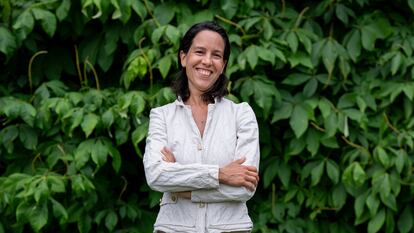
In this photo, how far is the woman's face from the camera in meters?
2.96

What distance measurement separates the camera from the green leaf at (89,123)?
4.11 metres

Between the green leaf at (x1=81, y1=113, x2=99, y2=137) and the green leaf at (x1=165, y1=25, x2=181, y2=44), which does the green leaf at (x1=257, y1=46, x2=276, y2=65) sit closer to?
the green leaf at (x1=165, y1=25, x2=181, y2=44)

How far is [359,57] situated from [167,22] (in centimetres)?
108

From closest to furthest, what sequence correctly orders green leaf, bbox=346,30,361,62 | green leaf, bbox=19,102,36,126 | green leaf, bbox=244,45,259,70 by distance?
green leaf, bbox=244,45,259,70 < green leaf, bbox=19,102,36,126 < green leaf, bbox=346,30,361,62

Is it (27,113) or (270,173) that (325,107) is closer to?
(270,173)

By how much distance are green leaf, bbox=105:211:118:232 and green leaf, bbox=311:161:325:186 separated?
103 centimetres

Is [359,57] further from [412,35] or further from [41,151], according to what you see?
[41,151]

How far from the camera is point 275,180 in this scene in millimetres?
4609

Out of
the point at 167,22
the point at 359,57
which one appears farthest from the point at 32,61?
the point at 359,57

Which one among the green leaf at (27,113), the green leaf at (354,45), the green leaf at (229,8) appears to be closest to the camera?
the green leaf at (27,113)

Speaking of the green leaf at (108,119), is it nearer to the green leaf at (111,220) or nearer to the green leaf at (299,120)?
the green leaf at (111,220)

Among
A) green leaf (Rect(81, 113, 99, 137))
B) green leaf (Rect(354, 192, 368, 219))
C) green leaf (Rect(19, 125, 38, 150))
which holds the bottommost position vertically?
green leaf (Rect(354, 192, 368, 219))

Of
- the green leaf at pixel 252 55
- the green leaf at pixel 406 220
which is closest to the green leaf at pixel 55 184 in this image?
the green leaf at pixel 252 55

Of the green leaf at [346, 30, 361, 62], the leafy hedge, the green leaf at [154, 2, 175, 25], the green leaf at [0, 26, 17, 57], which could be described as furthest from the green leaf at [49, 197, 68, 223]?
the green leaf at [346, 30, 361, 62]
